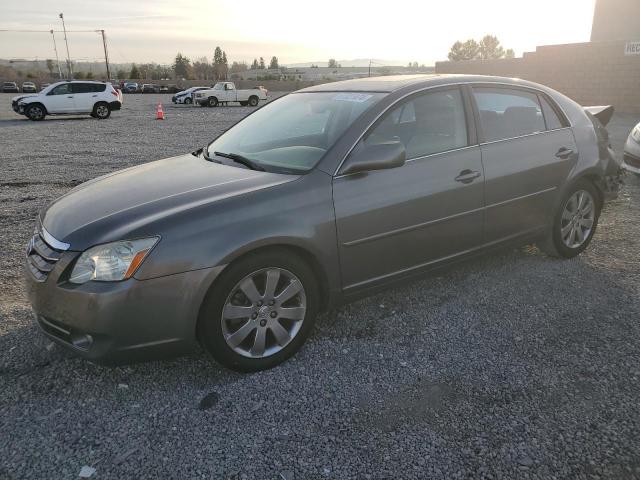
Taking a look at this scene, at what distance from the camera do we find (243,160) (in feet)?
12.0

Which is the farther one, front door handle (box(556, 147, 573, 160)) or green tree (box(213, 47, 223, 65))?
green tree (box(213, 47, 223, 65))

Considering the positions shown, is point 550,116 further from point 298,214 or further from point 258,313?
point 258,313

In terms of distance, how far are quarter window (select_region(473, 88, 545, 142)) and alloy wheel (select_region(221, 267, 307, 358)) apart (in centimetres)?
202

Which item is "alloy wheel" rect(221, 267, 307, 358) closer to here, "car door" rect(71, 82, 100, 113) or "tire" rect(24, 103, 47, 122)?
"car door" rect(71, 82, 100, 113)

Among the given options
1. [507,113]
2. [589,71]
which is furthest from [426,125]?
[589,71]

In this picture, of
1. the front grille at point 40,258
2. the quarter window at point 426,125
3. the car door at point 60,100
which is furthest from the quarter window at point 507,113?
the car door at point 60,100

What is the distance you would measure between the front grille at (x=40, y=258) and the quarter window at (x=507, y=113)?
3.10m

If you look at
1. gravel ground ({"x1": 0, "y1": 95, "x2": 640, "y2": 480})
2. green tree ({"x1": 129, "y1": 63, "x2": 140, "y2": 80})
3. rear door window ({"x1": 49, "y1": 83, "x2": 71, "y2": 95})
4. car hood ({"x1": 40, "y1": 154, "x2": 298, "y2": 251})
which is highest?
green tree ({"x1": 129, "y1": 63, "x2": 140, "y2": 80})

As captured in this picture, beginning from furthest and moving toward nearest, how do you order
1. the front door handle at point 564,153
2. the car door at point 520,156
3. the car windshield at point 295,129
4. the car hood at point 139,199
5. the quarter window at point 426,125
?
the front door handle at point 564,153
the car door at point 520,156
the quarter window at point 426,125
the car windshield at point 295,129
the car hood at point 139,199

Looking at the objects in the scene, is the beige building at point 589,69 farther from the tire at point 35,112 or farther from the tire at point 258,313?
the tire at point 258,313

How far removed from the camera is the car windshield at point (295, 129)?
3.44 m

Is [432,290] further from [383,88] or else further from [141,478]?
[141,478]

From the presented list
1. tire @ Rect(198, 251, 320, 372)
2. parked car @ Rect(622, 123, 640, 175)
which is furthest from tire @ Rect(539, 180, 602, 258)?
parked car @ Rect(622, 123, 640, 175)

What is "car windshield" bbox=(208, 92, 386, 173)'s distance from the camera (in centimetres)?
344
